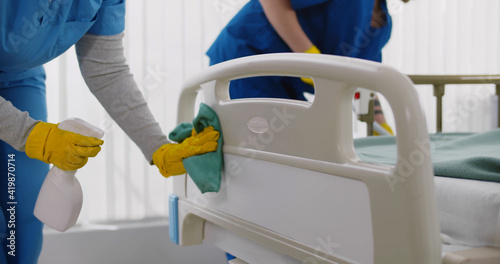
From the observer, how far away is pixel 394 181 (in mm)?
758

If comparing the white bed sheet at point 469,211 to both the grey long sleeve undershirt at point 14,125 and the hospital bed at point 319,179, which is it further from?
the grey long sleeve undershirt at point 14,125

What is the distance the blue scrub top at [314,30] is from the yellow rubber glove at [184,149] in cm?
60

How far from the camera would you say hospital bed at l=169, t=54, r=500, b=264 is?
74cm

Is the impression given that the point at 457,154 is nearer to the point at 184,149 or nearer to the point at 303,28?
the point at 303,28

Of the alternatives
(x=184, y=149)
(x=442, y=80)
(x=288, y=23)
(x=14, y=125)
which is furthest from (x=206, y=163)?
(x=442, y=80)

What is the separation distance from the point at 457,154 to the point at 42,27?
1.23m

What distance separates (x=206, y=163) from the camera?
3.70 feet

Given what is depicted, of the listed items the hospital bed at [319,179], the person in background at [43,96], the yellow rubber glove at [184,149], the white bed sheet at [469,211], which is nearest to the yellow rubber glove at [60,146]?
the person in background at [43,96]

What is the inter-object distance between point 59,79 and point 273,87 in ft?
3.44

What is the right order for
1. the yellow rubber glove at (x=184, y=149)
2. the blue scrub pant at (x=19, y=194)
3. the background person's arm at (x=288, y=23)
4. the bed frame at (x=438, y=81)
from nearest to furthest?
1. the yellow rubber glove at (x=184, y=149)
2. the blue scrub pant at (x=19, y=194)
3. the background person's arm at (x=288, y=23)
4. the bed frame at (x=438, y=81)

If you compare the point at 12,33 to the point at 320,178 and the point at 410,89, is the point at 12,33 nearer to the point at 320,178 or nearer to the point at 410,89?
the point at 320,178

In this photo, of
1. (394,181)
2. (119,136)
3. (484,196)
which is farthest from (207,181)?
(119,136)

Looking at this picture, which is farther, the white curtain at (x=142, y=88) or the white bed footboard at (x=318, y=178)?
the white curtain at (x=142, y=88)

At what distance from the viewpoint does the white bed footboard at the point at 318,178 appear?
74cm
